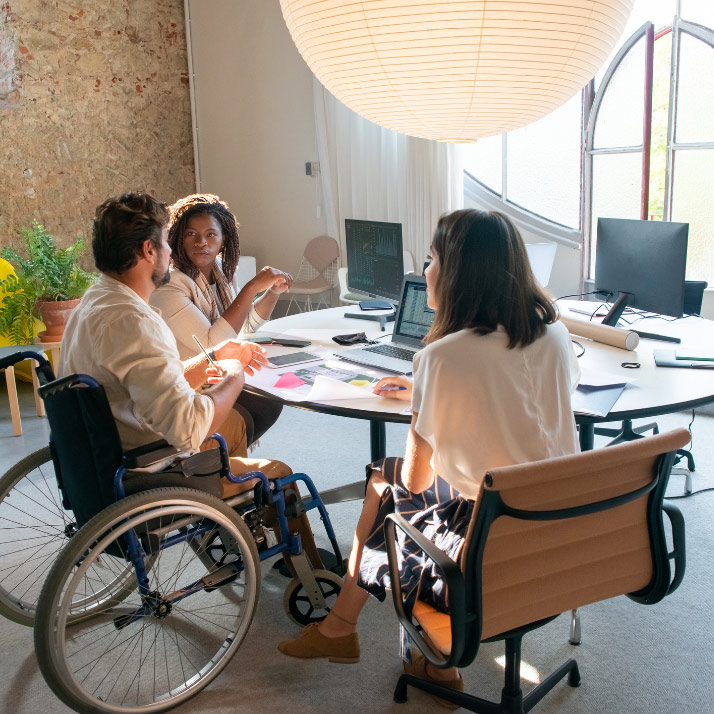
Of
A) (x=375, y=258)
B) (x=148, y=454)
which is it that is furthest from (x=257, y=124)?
(x=148, y=454)

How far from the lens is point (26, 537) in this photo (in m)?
3.03

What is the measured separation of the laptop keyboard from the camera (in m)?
2.73

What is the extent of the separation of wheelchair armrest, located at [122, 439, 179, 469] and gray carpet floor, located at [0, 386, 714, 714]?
65 cm

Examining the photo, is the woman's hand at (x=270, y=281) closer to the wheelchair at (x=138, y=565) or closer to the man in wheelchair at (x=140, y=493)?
the man in wheelchair at (x=140, y=493)

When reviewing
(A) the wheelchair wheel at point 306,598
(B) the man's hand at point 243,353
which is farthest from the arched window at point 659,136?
(A) the wheelchair wheel at point 306,598

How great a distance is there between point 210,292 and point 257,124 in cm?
362

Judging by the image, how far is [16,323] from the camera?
462cm

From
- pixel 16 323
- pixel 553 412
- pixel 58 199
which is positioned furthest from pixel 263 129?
pixel 553 412

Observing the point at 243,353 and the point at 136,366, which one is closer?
the point at 136,366

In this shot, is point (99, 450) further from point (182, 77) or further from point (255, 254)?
point (182, 77)

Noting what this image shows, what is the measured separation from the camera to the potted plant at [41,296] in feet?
15.0

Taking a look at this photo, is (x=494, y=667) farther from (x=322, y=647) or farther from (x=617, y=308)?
(x=617, y=308)

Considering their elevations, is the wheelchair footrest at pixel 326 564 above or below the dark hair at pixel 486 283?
below

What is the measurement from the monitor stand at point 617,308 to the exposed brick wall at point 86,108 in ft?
14.5
